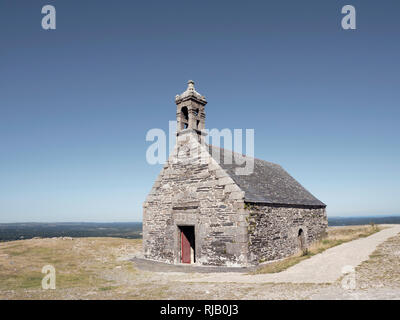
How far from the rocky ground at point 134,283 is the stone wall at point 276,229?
11.2 ft

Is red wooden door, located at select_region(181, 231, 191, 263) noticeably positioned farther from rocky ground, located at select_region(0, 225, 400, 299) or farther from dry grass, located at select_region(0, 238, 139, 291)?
dry grass, located at select_region(0, 238, 139, 291)

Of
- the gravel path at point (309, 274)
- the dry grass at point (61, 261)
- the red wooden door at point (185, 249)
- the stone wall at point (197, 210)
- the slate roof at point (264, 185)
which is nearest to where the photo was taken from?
the gravel path at point (309, 274)

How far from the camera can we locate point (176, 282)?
31.9 ft

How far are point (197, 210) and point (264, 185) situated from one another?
15.3ft

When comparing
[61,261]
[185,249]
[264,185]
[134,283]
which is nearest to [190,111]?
[264,185]

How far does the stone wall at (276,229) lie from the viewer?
12.7 metres

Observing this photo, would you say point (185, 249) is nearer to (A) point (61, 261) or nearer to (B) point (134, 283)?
(B) point (134, 283)

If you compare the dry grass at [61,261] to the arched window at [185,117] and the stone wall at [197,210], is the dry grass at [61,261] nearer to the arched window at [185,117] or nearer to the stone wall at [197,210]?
the stone wall at [197,210]

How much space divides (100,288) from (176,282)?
256 centimetres

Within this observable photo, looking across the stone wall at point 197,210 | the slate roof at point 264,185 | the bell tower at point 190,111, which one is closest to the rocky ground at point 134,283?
the stone wall at point 197,210

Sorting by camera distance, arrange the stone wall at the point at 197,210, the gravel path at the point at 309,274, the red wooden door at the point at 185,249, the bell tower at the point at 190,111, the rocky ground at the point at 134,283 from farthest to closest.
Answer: the bell tower at the point at 190,111, the red wooden door at the point at 185,249, the stone wall at the point at 197,210, the gravel path at the point at 309,274, the rocky ground at the point at 134,283

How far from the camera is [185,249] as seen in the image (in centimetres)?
1485

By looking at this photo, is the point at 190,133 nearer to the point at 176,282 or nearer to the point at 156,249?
the point at 156,249

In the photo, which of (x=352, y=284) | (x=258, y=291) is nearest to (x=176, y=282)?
(x=258, y=291)
